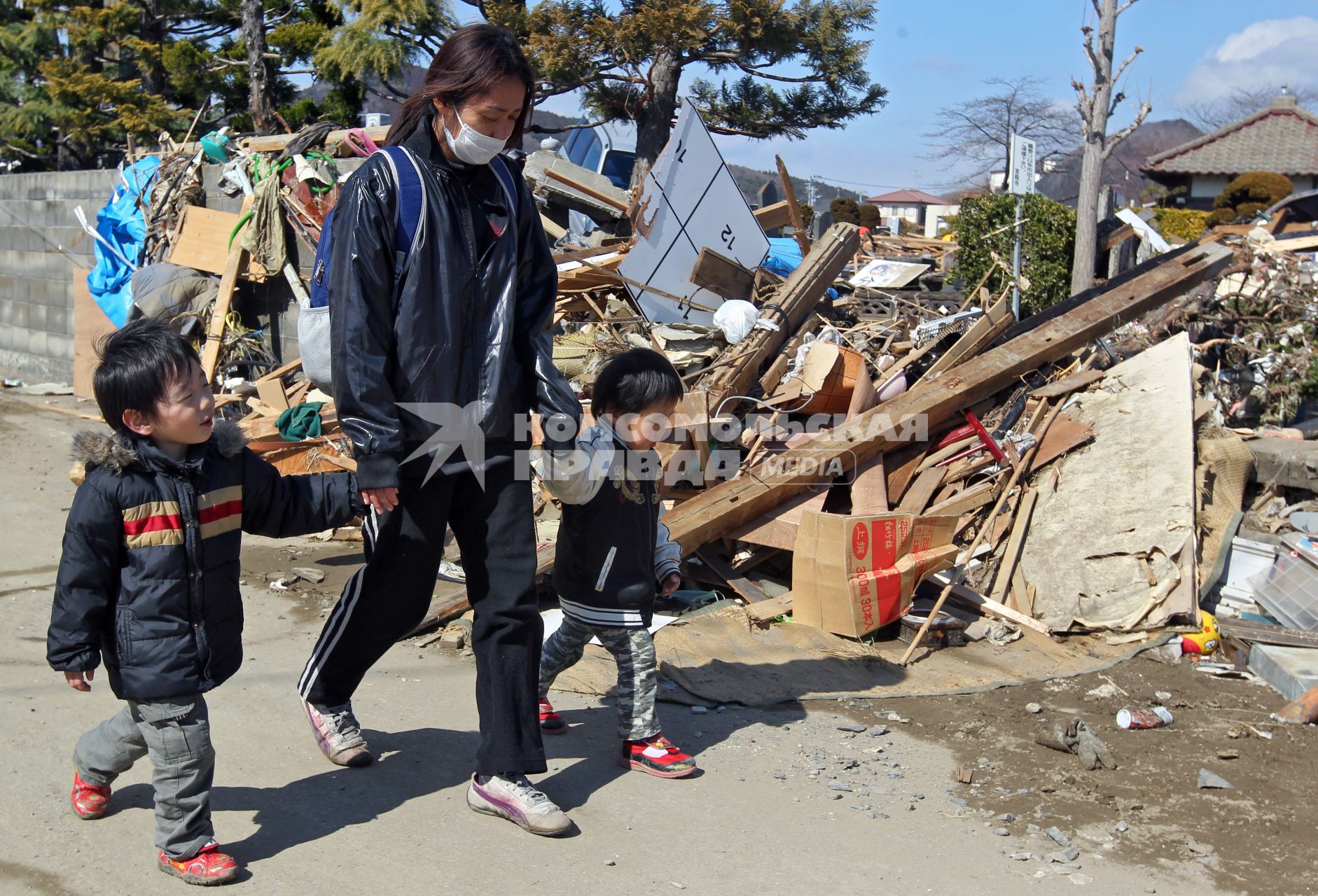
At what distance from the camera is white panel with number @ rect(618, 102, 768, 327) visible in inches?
286

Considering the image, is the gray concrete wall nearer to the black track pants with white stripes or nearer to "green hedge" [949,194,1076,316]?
"green hedge" [949,194,1076,316]

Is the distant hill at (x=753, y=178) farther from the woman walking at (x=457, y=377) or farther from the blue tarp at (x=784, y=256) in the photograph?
the woman walking at (x=457, y=377)

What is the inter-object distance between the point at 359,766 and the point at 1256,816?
2722 mm

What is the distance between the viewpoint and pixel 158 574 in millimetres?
2502

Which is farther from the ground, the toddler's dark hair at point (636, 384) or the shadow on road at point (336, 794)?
the toddler's dark hair at point (636, 384)

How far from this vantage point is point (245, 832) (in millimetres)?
2770

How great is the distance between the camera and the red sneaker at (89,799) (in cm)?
276

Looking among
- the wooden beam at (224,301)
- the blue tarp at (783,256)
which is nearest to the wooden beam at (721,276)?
the blue tarp at (783,256)

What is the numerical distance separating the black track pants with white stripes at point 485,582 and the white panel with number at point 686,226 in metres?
4.37

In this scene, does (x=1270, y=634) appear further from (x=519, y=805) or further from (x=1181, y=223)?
(x=1181, y=223)

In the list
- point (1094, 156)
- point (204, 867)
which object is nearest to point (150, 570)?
point (204, 867)

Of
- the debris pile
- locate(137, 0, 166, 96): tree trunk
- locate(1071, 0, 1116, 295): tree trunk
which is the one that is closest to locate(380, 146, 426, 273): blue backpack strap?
the debris pile

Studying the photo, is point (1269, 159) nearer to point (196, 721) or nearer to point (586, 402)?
point (586, 402)

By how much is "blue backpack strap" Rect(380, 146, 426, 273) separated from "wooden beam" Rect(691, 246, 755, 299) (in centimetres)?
468
